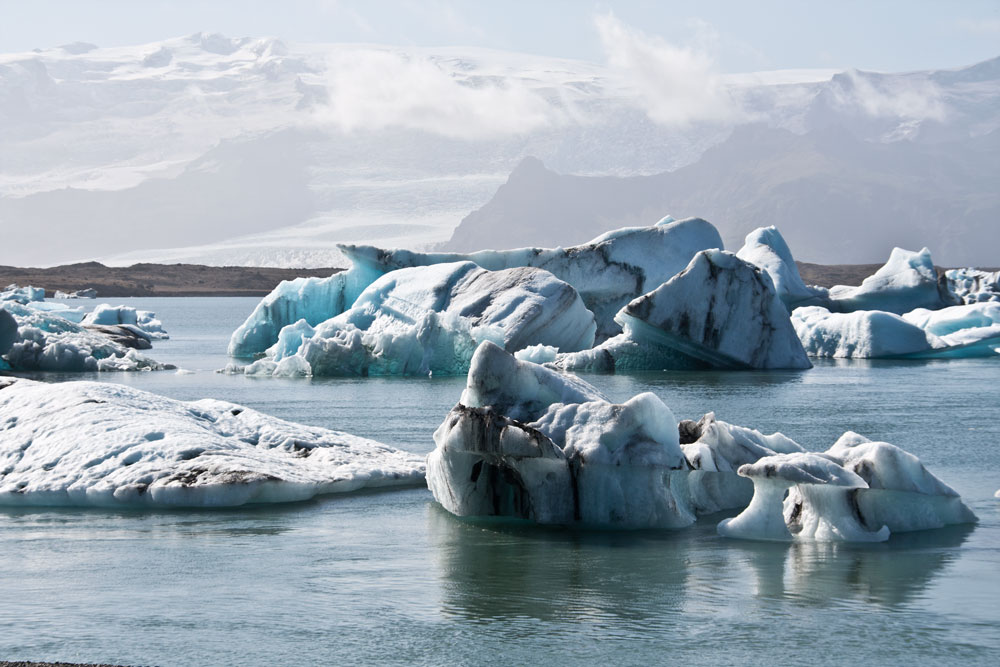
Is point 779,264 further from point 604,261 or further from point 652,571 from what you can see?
point 652,571

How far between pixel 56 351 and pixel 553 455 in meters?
17.6

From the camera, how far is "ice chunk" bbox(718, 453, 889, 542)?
725cm

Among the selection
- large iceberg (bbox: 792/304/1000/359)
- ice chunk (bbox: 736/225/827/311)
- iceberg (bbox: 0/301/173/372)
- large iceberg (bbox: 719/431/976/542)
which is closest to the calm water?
large iceberg (bbox: 719/431/976/542)

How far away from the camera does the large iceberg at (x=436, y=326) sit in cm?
2184

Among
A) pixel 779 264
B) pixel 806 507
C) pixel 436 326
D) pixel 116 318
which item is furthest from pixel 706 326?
pixel 116 318

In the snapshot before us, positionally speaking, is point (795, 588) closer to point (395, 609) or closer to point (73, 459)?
point (395, 609)

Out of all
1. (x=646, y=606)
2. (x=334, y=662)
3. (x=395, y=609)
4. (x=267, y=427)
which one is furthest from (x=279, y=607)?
(x=267, y=427)

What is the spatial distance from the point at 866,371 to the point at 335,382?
1031cm

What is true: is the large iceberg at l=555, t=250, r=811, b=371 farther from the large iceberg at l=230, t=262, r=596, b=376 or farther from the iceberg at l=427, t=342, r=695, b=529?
the iceberg at l=427, t=342, r=695, b=529

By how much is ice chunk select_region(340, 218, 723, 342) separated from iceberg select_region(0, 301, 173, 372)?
18.4 feet

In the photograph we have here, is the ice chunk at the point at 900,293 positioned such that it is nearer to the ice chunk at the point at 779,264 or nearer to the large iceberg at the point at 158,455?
the ice chunk at the point at 779,264

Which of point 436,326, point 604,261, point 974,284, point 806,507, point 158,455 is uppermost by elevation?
point 974,284

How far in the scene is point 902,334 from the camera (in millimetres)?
27172

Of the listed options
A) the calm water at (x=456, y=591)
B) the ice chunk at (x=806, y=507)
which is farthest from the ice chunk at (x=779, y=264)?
the ice chunk at (x=806, y=507)
